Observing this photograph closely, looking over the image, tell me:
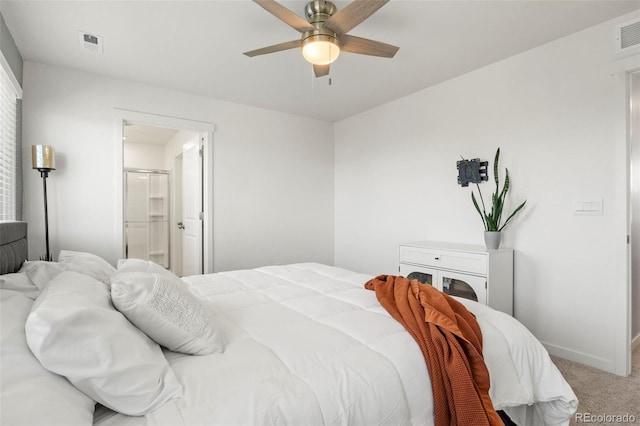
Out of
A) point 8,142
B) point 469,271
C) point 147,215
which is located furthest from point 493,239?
point 147,215

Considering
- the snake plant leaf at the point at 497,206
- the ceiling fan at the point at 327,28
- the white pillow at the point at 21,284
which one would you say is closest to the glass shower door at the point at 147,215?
the ceiling fan at the point at 327,28

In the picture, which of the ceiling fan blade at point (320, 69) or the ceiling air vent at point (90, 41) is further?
the ceiling air vent at point (90, 41)

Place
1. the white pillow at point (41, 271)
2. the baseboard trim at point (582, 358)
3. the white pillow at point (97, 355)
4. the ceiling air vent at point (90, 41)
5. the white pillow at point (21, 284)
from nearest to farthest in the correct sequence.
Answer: the white pillow at point (97, 355), the white pillow at point (21, 284), the white pillow at point (41, 271), the baseboard trim at point (582, 358), the ceiling air vent at point (90, 41)

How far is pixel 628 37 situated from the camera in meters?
2.28

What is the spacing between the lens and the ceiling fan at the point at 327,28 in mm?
1767

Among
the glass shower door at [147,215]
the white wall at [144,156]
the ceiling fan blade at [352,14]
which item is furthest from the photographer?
the white wall at [144,156]

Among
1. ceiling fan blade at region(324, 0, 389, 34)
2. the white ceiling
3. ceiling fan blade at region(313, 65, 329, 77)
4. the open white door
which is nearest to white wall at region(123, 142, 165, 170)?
the open white door

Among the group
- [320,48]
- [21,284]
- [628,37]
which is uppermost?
[628,37]

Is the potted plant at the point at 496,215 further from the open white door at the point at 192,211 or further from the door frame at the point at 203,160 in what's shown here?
the open white door at the point at 192,211

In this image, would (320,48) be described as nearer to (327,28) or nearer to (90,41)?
(327,28)

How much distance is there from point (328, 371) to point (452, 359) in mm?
487

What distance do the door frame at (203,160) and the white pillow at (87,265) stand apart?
185cm

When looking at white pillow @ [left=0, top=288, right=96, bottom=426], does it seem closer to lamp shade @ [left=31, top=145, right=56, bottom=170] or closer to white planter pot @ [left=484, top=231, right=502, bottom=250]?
lamp shade @ [left=31, top=145, right=56, bottom=170]

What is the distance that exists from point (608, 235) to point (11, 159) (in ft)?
15.2
